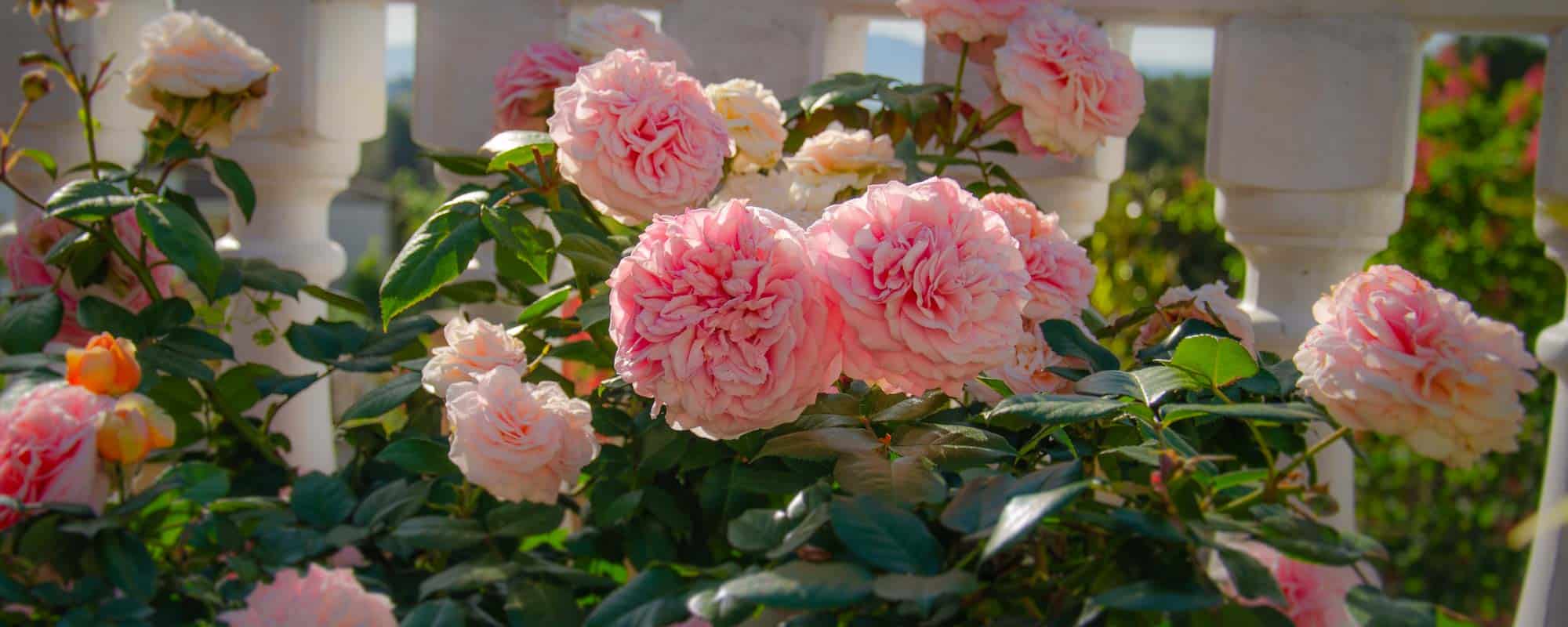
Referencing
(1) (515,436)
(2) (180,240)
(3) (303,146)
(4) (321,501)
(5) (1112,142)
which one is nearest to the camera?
(1) (515,436)

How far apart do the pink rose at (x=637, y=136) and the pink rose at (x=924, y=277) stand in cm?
22

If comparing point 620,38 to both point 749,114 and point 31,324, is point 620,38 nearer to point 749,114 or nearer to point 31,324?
point 749,114

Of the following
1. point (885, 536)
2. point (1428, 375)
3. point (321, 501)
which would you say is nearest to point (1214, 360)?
point (1428, 375)

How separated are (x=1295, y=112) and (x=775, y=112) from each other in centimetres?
56

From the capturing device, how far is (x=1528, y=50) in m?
9.65

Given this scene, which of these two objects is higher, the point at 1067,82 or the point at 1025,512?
the point at 1067,82

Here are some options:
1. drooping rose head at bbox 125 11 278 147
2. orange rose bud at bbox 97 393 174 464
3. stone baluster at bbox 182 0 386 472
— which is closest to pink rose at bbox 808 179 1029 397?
orange rose bud at bbox 97 393 174 464

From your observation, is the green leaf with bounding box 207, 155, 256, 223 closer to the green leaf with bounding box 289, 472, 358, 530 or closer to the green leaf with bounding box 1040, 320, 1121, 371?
the green leaf with bounding box 289, 472, 358, 530

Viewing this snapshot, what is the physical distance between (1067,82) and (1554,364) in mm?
501

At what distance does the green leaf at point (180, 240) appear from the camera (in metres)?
1.09

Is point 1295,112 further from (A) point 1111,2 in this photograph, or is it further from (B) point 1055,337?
(B) point 1055,337

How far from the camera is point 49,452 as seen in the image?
2.85 feet

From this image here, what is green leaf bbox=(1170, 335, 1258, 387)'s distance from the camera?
2.43 feet

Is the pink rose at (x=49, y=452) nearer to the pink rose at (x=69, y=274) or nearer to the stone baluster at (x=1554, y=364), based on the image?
the pink rose at (x=69, y=274)
